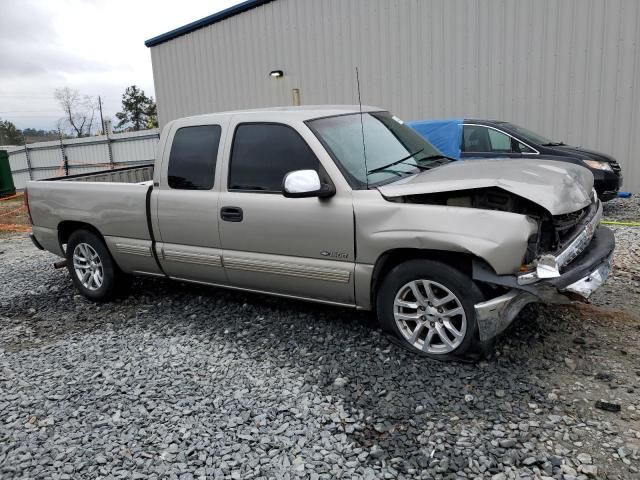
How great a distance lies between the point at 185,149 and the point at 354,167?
166cm

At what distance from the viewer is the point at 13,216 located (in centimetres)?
1362

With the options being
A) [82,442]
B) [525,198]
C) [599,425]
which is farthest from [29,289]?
[599,425]

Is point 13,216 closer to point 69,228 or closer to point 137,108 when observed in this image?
point 69,228

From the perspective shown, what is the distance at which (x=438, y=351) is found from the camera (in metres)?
3.71

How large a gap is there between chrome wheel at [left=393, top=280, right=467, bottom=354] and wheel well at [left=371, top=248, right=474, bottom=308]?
171 mm

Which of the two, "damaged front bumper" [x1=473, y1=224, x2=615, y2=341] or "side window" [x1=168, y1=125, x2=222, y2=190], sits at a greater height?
"side window" [x1=168, y1=125, x2=222, y2=190]

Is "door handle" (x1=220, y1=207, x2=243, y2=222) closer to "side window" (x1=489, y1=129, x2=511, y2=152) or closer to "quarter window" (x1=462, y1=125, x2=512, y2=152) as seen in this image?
"quarter window" (x1=462, y1=125, x2=512, y2=152)

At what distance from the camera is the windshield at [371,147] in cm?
400

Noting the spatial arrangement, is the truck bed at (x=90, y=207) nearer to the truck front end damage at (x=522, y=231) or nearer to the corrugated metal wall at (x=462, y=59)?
the truck front end damage at (x=522, y=231)

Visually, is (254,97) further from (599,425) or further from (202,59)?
(599,425)

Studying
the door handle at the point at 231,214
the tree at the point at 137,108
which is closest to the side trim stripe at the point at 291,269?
the door handle at the point at 231,214

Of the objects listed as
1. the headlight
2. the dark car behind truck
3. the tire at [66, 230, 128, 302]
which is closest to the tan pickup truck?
the tire at [66, 230, 128, 302]

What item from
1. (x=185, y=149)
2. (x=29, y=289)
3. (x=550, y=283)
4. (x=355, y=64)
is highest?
(x=355, y=64)

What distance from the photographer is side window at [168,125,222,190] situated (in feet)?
15.1
